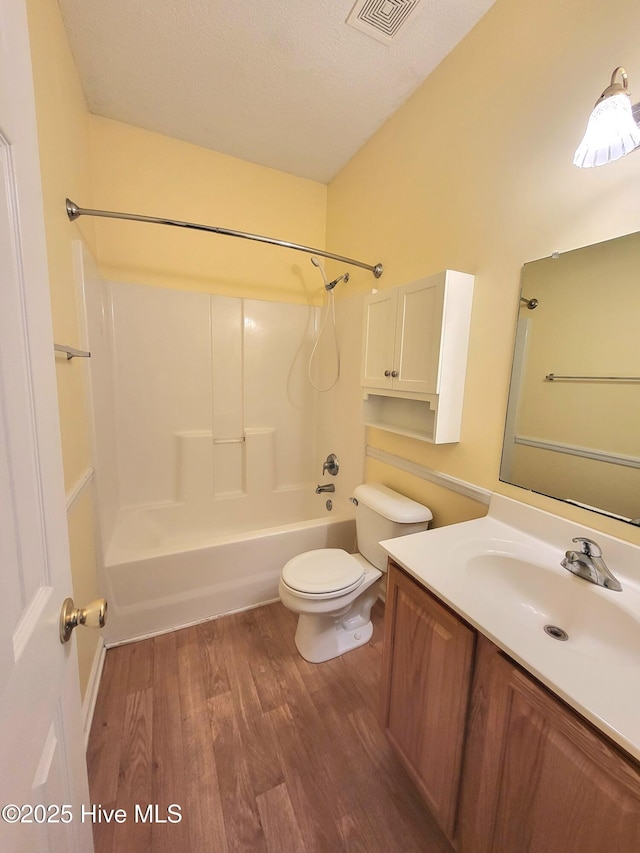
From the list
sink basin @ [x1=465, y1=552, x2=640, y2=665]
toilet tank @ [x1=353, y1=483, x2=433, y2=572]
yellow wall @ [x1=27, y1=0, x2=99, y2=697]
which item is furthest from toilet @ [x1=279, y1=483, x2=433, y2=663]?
yellow wall @ [x1=27, y1=0, x2=99, y2=697]

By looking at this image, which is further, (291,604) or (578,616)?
(291,604)

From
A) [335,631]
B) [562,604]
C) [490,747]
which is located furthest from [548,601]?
[335,631]

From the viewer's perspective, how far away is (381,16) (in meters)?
1.27

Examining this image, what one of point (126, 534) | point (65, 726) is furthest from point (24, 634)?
point (126, 534)

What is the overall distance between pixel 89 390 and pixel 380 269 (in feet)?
5.37

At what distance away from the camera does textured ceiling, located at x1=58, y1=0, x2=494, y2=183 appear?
1.29 m

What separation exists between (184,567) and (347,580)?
85 centimetres

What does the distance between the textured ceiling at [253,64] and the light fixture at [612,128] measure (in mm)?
836

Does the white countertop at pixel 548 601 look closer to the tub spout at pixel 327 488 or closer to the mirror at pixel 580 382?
the mirror at pixel 580 382

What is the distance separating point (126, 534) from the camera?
1.95 meters

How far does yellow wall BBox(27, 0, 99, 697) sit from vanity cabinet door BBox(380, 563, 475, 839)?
1144mm

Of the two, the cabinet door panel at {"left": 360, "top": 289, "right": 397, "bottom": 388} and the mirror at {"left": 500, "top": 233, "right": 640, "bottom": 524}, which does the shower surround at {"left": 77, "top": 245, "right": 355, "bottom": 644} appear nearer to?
the cabinet door panel at {"left": 360, "top": 289, "right": 397, "bottom": 388}

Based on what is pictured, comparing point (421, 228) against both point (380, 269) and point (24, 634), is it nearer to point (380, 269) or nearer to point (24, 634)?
point (380, 269)

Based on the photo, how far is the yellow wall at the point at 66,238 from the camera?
1.11m
